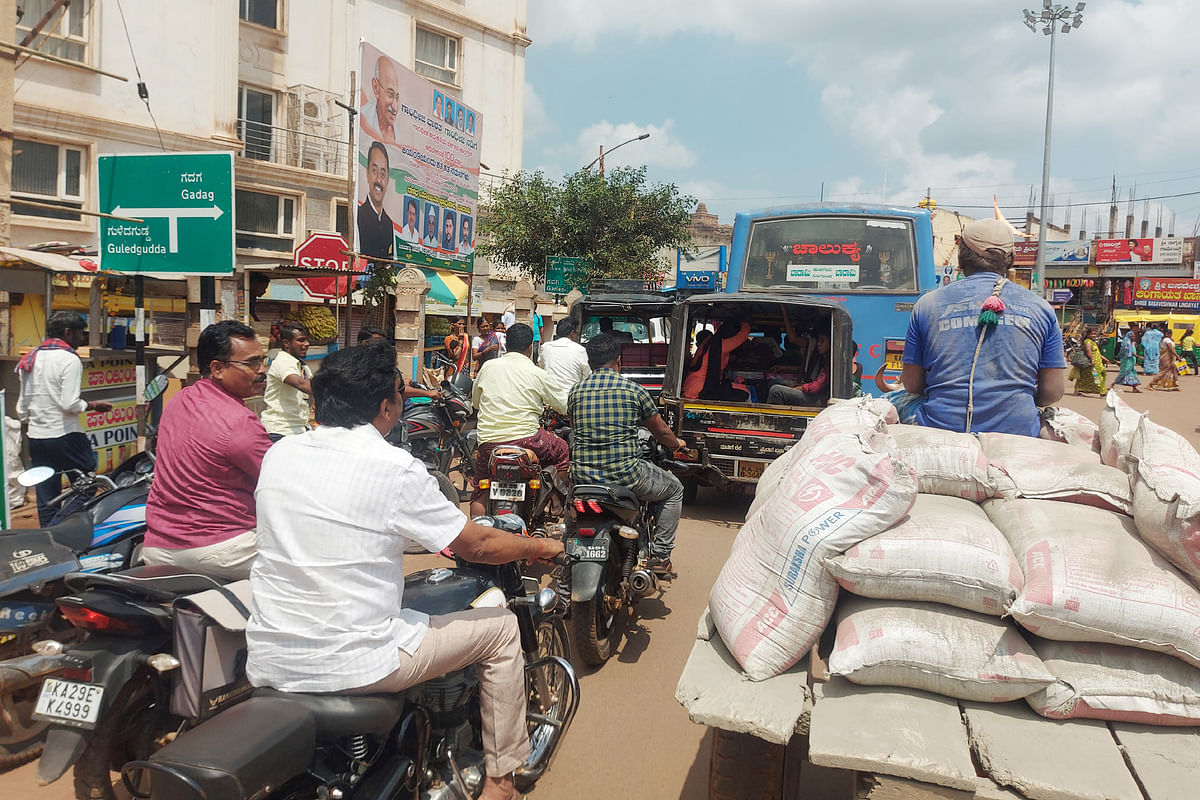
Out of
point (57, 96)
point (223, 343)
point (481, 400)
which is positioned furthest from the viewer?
point (57, 96)

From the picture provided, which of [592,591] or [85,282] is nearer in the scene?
[592,591]

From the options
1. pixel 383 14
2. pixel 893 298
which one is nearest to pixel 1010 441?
pixel 893 298

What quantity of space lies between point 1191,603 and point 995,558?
457 millimetres

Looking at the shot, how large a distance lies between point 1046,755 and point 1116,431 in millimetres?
1355

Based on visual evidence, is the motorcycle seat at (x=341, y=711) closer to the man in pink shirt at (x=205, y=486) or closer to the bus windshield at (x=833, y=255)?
the man in pink shirt at (x=205, y=486)

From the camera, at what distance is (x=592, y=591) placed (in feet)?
13.9

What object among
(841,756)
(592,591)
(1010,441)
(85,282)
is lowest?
(592,591)

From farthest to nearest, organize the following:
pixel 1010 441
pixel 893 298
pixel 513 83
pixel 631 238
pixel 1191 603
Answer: pixel 513 83
pixel 631 238
pixel 893 298
pixel 1010 441
pixel 1191 603

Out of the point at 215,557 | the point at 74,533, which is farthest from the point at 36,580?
the point at 215,557

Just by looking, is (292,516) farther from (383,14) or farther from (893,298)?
(383,14)

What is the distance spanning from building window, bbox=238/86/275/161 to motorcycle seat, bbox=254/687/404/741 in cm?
2247

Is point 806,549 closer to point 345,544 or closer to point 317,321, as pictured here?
point 345,544

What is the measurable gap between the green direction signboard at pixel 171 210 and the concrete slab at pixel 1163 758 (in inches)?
255

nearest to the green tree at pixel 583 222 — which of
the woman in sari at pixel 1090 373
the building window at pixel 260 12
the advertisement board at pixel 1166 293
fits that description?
the building window at pixel 260 12
